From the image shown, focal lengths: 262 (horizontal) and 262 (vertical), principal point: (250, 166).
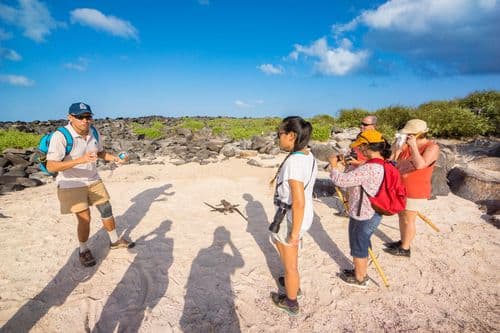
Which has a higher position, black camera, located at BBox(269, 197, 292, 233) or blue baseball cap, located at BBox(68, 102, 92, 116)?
blue baseball cap, located at BBox(68, 102, 92, 116)

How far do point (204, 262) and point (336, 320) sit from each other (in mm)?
2235

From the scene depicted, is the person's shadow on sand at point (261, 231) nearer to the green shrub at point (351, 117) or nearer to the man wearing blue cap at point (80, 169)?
the man wearing blue cap at point (80, 169)

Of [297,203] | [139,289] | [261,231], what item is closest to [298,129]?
[297,203]

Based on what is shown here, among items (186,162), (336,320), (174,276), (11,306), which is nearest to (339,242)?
(336,320)

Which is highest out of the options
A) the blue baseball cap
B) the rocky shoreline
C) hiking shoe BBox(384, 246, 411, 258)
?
the blue baseball cap

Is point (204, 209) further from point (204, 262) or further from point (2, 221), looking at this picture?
point (2, 221)

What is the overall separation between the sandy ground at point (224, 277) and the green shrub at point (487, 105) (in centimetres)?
1409

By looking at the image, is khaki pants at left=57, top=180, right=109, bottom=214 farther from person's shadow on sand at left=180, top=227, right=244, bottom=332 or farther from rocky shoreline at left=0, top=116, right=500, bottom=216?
rocky shoreline at left=0, top=116, right=500, bottom=216

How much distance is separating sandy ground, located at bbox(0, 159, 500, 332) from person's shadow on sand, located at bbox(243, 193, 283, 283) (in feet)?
0.12

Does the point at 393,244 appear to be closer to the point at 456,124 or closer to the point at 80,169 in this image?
the point at 80,169

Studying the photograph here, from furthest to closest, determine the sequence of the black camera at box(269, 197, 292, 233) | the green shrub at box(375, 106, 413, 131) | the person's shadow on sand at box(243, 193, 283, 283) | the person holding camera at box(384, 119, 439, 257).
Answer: the green shrub at box(375, 106, 413, 131), the person's shadow on sand at box(243, 193, 283, 283), the person holding camera at box(384, 119, 439, 257), the black camera at box(269, 197, 292, 233)

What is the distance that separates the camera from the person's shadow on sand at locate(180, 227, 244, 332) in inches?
124

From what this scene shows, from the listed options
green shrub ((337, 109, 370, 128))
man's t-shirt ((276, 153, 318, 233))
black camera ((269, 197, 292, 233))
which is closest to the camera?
man's t-shirt ((276, 153, 318, 233))

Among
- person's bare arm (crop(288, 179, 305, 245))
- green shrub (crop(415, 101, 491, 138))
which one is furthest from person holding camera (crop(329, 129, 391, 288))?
green shrub (crop(415, 101, 491, 138))
